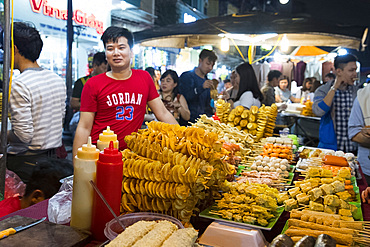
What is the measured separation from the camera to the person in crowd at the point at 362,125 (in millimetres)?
3725

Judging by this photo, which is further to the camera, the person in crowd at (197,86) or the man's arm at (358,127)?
the person in crowd at (197,86)

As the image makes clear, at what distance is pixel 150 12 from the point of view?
12.7 m

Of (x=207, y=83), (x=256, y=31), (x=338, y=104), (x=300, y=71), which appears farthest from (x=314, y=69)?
(x=207, y=83)

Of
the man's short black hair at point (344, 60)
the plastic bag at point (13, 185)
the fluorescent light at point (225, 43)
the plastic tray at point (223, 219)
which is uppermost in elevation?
the fluorescent light at point (225, 43)

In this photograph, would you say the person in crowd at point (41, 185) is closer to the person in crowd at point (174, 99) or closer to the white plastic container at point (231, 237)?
the white plastic container at point (231, 237)

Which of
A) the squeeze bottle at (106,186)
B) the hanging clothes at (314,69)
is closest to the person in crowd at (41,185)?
the squeeze bottle at (106,186)

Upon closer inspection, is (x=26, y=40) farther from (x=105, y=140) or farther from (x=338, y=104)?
(x=338, y=104)

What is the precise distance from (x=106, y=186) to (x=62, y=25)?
9222 mm

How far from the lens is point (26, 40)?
3271 mm

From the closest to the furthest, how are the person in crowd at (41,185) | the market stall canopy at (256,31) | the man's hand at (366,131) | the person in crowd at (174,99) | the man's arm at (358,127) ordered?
the person in crowd at (41,185)
the man's hand at (366,131)
the man's arm at (358,127)
the person in crowd at (174,99)
the market stall canopy at (256,31)

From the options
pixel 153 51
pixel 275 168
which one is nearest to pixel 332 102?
pixel 275 168

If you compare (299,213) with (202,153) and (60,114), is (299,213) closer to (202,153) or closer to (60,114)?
(202,153)

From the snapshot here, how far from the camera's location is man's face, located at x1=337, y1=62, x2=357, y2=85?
4.81m

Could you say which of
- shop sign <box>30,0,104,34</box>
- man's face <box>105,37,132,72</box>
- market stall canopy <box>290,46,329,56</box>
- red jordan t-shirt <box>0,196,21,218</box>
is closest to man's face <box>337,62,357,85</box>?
man's face <box>105,37,132,72</box>
